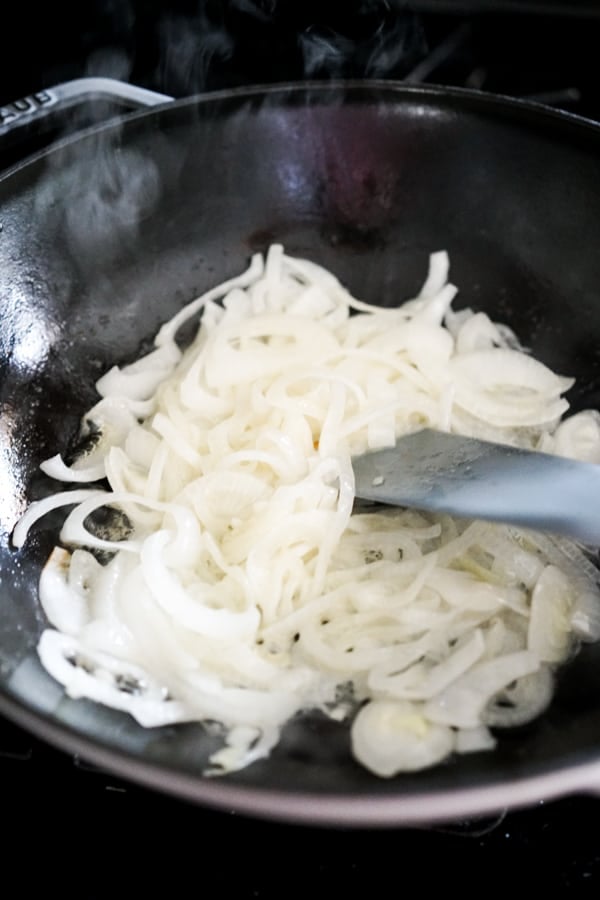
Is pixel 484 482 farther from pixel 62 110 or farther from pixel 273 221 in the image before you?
pixel 62 110

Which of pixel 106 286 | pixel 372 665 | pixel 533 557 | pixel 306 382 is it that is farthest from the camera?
pixel 106 286

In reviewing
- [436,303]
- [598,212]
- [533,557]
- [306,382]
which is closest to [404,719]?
[533,557]

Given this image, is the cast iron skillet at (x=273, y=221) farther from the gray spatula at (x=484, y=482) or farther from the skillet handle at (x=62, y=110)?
the gray spatula at (x=484, y=482)

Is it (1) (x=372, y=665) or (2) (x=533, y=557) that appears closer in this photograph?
(1) (x=372, y=665)

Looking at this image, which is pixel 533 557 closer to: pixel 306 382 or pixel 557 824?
pixel 557 824

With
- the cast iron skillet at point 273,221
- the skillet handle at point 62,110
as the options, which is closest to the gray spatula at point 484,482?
the cast iron skillet at point 273,221

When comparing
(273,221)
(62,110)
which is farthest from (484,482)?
(62,110)

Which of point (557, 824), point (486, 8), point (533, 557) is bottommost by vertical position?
point (557, 824)

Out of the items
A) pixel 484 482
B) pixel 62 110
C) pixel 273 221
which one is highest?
pixel 62 110
